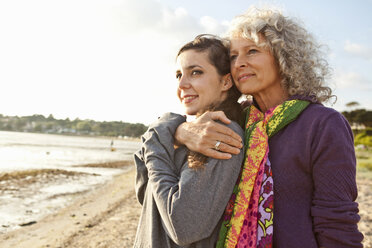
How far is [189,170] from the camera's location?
1.74m

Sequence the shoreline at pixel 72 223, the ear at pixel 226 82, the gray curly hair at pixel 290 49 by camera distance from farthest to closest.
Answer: the shoreline at pixel 72 223
the ear at pixel 226 82
the gray curly hair at pixel 290 49

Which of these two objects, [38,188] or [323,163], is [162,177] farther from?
[38,188]

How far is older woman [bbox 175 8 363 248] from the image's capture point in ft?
5.56

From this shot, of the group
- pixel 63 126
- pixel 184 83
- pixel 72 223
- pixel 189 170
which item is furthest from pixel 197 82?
pixel 63 126

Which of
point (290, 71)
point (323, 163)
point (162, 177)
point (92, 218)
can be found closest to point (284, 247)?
point (323, 163)

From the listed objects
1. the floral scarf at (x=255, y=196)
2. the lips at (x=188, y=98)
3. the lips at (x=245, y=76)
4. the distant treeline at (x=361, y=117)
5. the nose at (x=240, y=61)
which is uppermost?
Result: the distant treeline at (x=361, y=117)

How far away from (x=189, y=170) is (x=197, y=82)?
810 millimetres

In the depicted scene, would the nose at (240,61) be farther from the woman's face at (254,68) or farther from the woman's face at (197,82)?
the woman's face at (197,82)

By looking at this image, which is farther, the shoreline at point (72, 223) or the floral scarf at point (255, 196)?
the shoreline at point (72, 223)

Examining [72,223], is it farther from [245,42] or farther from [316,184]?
[316,184]

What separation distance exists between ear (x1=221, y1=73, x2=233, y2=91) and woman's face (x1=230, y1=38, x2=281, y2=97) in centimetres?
12

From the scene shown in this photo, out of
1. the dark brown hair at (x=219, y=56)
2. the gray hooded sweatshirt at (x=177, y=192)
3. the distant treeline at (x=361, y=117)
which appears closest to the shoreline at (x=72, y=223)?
the gray hooded sweatshirt at (x=177, y=192)

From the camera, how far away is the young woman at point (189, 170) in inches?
64.6

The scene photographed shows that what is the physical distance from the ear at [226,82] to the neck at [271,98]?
0.23 meters
